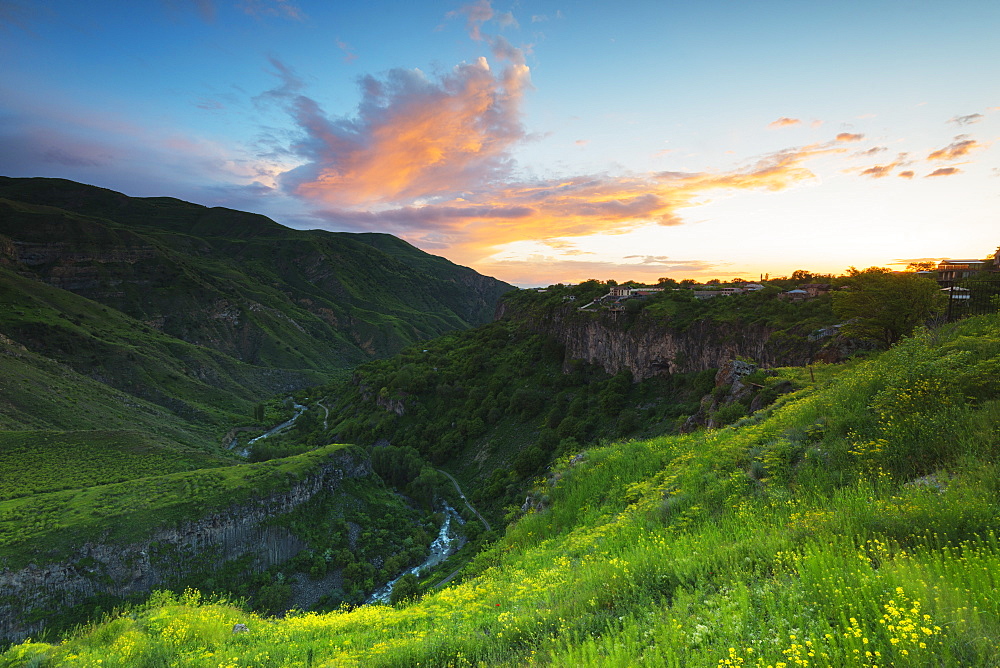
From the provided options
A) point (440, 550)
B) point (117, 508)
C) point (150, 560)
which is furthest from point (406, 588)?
point (117, 508)

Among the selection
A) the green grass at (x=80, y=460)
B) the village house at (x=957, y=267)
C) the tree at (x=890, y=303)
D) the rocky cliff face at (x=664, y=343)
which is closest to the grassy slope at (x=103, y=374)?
the green grass at (x=80, y=460)

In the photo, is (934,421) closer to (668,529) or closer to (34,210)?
(668,529)

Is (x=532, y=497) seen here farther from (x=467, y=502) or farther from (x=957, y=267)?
(x=957, y=267)

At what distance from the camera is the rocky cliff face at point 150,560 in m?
34.2

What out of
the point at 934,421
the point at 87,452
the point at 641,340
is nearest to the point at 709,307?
the point at 641,340

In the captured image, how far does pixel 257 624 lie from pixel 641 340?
5076 cm

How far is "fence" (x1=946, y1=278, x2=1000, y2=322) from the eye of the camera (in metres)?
17.8

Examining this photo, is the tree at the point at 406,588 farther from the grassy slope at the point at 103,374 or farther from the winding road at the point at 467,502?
the grassy slope at the point at 103,374

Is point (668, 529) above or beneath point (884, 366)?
beneath

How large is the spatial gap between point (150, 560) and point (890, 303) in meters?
65.0

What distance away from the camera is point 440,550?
56062mm

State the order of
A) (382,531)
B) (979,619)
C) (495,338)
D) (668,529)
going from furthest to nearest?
(495,338)
(382,531)
(668,529)
(979,619)

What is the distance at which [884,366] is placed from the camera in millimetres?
12320

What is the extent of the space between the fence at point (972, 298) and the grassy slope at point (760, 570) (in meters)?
7.13
